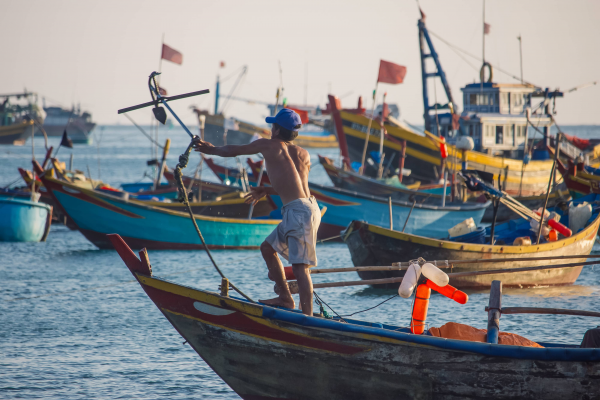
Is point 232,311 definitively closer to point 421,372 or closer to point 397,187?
point 421,372

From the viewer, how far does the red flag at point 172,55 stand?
2001 cm

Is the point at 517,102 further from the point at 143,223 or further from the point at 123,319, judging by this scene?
the point at 123,319

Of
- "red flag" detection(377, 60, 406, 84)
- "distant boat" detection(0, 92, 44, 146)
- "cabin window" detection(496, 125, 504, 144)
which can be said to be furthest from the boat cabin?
"distant boat" detection(0, 92, 44, 146)

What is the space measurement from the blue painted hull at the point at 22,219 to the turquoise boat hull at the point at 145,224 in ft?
8.75

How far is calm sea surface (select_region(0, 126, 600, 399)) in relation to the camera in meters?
8.02

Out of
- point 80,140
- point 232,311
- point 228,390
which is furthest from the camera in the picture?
point 80,140

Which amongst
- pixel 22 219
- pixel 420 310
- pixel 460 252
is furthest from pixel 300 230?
pixel 22 219

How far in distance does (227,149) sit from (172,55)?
15529 mm

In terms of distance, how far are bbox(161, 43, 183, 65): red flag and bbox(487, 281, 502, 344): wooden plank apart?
15.3 m

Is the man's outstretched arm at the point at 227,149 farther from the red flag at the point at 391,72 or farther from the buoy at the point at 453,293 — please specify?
the red flag at the point at 391,72

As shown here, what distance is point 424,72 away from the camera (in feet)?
104

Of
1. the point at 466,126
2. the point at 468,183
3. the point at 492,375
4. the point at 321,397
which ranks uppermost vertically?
the point at 466,126

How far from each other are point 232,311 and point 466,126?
26.1 meters

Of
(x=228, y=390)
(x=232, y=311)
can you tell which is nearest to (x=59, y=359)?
(x=228, y=390)
